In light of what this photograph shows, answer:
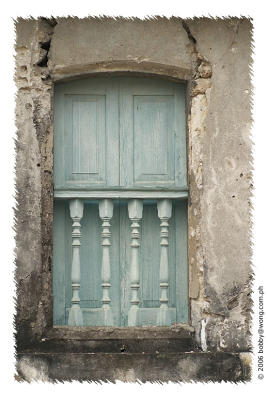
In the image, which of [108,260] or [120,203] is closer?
[108,260]

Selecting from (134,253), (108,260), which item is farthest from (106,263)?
(134,253)

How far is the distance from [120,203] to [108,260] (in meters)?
0.40

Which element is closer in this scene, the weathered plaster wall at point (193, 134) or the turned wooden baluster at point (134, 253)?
the weathered plaster wall at point (193, 134)

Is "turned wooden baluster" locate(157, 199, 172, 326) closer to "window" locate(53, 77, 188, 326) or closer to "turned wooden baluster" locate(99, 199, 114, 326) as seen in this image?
"window" locate(53, 77, 188, 326)

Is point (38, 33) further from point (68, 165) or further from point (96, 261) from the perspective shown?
point (96, 261)

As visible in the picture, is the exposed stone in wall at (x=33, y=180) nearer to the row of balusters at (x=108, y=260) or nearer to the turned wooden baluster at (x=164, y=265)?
the row of balusters at (x=108, y=260)

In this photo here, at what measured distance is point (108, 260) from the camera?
9.06 m

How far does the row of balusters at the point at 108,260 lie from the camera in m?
9.04

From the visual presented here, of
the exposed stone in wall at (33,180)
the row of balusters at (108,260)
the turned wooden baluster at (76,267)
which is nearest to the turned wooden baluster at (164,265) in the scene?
the row of balusters at (108,260)

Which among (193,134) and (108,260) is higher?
(193,134)

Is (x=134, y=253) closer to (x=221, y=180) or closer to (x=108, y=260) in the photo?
(x=108, y=260)

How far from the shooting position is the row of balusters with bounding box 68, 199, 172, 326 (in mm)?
9039

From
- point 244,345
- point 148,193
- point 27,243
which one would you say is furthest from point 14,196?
point 244,345

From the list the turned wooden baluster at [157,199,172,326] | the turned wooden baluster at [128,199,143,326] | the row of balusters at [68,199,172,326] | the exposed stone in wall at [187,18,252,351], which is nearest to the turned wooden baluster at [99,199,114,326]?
the row of balusters at [68,199,172,326]
